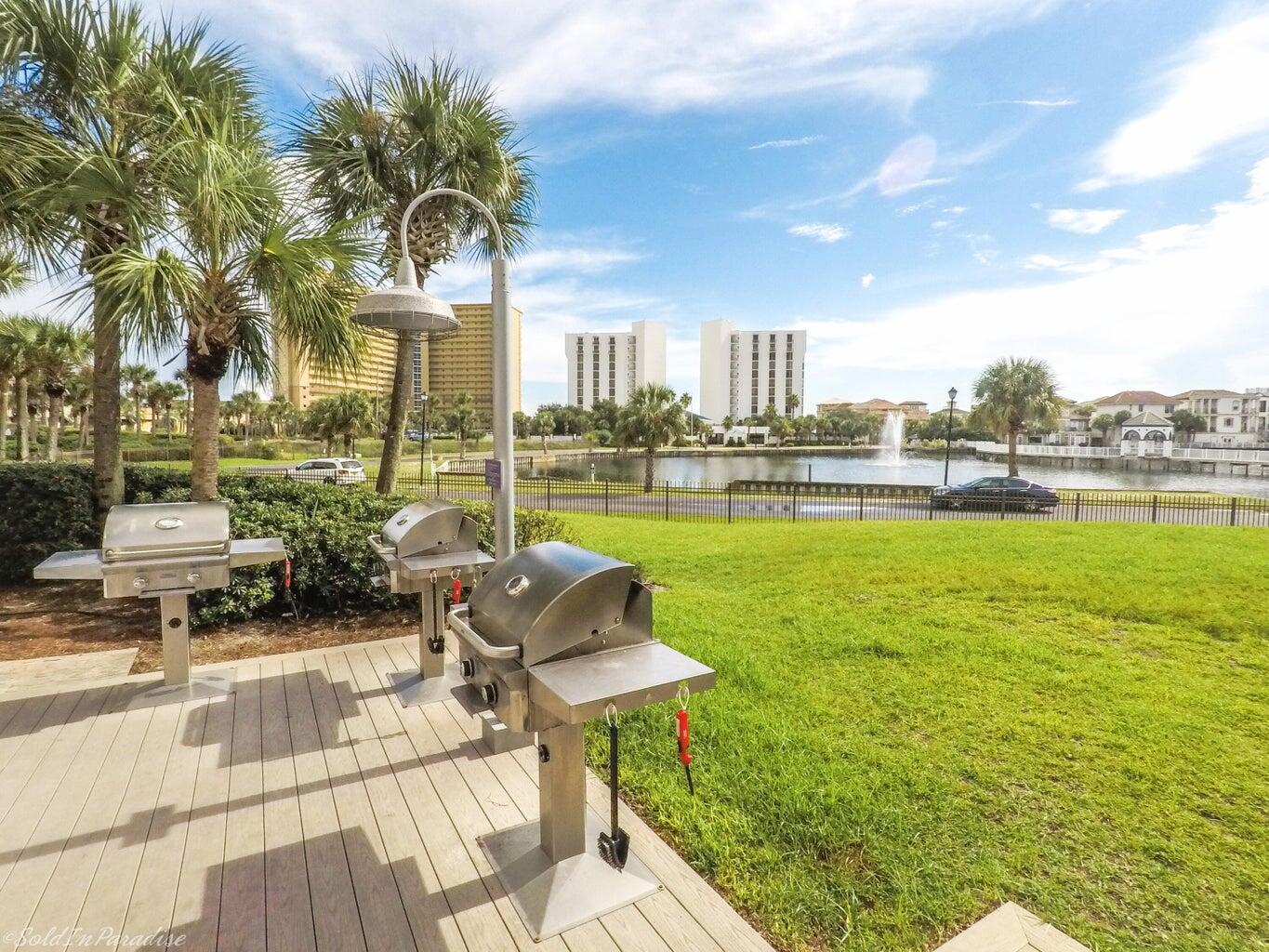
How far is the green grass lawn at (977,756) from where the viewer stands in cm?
225

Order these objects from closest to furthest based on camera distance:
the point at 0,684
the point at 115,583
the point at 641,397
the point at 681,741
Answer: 1. the point at 681,741
2. the point at 115,583
3. the point at 0,684
4. the point at 641,397

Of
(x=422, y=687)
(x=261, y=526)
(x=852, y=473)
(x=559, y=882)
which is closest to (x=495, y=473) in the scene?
(x=422, y=687)

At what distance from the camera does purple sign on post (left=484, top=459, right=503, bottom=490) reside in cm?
367

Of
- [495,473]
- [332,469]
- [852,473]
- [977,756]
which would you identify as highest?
[495,473]

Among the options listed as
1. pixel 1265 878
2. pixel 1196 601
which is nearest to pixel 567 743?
pixel 1265 878

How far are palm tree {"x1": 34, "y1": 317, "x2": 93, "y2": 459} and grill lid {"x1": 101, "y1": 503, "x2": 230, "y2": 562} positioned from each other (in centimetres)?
1808

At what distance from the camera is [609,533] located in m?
11.6

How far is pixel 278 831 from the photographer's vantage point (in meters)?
2.57

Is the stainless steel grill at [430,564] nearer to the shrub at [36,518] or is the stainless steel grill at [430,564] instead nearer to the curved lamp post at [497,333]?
the curved lamp post at [497,333]

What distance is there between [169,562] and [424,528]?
58.9 inches

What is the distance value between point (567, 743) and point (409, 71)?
919 cm

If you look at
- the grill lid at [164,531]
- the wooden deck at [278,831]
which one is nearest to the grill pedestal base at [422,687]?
the wooden deck at [278,831]

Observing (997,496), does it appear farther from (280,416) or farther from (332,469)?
(280,416)

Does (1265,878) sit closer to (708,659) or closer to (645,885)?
(645,885)
